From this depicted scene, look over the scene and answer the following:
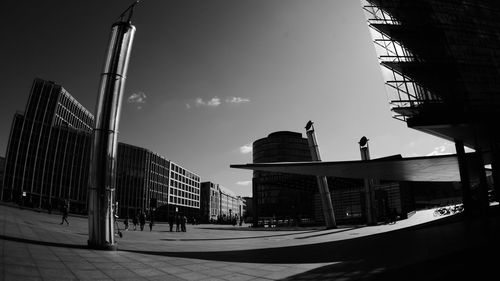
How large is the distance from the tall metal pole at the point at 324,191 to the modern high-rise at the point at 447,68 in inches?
384

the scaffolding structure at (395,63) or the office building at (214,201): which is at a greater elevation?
the scaffolding structure at (395,63)

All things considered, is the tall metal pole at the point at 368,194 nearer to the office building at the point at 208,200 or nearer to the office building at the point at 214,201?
the office building at the point at 214,201

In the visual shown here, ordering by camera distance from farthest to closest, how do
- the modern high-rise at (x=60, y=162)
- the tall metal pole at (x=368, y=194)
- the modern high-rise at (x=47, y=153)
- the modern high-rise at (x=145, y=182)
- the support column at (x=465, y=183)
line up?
the modern high-rise at (x=145, y=182) → the modern high-rise at (x=60, y=162) → the modern high-rise at (x=47, y=153) → the tall metal pole at (x=368, y=194) → the support column at (x=465, y=183)

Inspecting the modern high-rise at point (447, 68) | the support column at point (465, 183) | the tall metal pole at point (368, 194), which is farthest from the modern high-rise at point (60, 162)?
the support column at point (465, 183)

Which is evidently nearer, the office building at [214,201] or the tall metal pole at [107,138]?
the tall metal pole at [107,138]

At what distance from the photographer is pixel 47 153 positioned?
7412 centimetres

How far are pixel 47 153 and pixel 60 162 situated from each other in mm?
3932

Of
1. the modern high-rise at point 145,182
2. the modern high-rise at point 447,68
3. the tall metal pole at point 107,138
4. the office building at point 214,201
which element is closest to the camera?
the tall metal pole at point 107,138

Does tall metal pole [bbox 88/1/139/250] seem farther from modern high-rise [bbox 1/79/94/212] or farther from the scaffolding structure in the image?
modern high-rise [bbox 1/79/94/212]

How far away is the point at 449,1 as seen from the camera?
2772 cm

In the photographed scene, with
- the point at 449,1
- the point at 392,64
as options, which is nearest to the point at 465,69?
the point at 392,64

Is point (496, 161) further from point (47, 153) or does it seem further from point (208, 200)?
point (208, 200)

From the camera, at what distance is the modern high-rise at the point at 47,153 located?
221 ft

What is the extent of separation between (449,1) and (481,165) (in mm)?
15975
